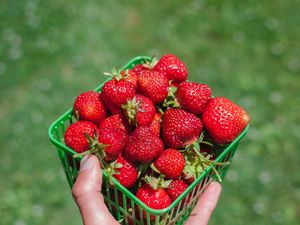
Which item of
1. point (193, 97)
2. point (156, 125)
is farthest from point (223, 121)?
point (156, 125)

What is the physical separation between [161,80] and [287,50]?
7.58 ft

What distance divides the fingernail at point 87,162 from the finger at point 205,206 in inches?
19.2

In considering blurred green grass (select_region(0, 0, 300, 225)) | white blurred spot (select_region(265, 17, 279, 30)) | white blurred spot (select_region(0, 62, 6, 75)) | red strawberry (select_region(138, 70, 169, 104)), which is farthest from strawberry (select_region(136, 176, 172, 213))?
white blurred spot (select_region(265, 17, 279, 30))

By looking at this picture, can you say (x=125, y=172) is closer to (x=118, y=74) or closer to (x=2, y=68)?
(x=118, y=74)

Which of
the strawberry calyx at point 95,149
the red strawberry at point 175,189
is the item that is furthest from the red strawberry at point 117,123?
the red strawberry at point 175,189

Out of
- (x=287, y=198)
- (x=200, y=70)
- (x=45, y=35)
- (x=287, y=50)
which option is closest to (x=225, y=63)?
(x=200, y=70)

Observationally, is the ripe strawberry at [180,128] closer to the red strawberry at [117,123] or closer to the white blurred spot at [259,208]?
the red strawberry at [117,123]

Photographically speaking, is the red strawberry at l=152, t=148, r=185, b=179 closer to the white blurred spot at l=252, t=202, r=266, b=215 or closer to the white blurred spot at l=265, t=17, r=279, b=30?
the white blurred spot at l=252, t=202, r=266, b=215

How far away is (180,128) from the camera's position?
4.99 feet

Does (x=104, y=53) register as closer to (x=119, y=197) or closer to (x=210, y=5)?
(x=210, y=5)

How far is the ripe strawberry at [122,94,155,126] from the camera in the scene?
60.9 inches

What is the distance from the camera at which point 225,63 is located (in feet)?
11.5

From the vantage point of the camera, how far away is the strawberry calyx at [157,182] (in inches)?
58.9

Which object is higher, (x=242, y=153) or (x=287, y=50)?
(x=287, y=50)
